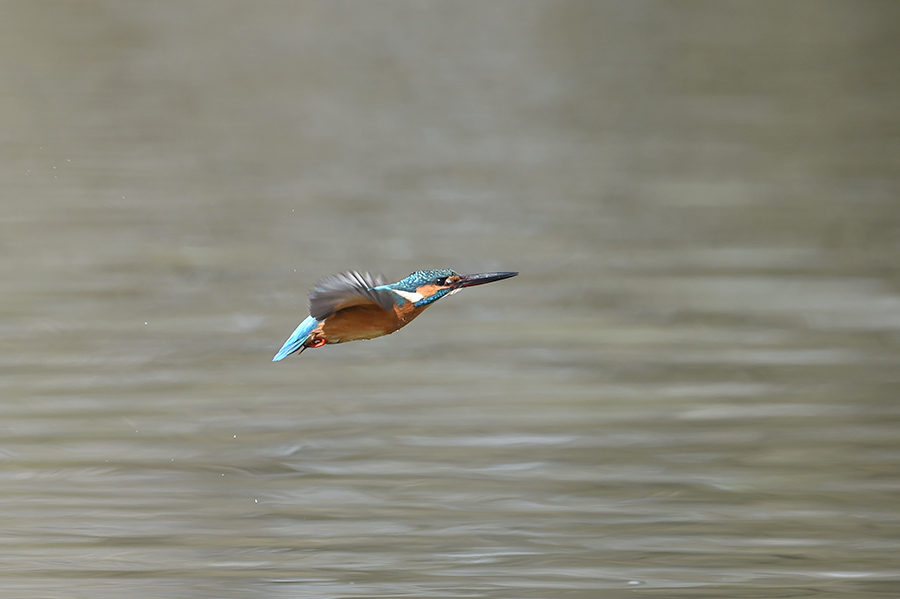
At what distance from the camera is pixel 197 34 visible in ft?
34.8

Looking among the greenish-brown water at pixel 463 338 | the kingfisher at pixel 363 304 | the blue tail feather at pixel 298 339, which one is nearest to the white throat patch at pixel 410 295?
the kingfisher at pixel 363 304

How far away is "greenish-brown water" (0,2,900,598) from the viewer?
2.57m

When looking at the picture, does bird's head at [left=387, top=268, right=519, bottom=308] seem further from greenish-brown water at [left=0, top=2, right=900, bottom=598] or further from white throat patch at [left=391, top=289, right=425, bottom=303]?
greenish-brown water at [left=0, top=2, right=900, bottom=598]

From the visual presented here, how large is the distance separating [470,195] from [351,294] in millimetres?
3991

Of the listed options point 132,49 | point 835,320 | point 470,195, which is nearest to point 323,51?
→ point 132,49

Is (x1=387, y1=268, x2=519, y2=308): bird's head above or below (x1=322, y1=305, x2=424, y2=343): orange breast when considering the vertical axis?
above

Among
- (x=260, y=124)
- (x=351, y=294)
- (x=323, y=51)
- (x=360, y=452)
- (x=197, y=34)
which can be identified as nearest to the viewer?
(x=351, y=294)

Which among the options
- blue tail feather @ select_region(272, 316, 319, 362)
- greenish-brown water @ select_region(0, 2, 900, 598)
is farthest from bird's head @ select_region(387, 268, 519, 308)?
greenish-brown water @ select_region(0, 2, 900, 598)

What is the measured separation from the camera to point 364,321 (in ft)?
6.29

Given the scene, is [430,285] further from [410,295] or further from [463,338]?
[463,338]

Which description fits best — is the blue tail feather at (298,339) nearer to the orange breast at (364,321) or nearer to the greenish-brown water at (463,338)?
the orange breast at (364,321)

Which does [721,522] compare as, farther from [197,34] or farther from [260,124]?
[197,34]

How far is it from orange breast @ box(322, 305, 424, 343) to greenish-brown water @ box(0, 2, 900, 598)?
2.07 feet

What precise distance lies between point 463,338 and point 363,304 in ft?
6.98
